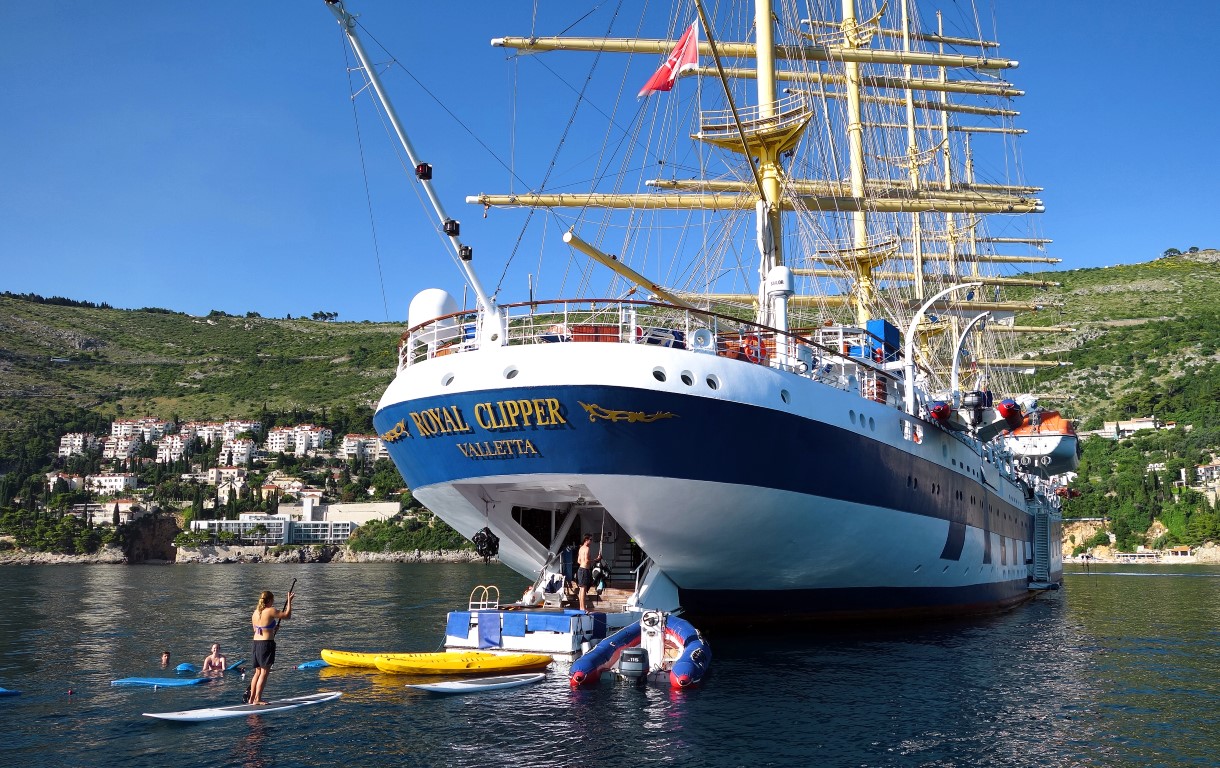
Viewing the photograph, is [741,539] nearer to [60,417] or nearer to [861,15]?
[861,15]

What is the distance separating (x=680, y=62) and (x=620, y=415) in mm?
10862

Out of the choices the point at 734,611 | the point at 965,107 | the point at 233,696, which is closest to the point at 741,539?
the point at 734,611

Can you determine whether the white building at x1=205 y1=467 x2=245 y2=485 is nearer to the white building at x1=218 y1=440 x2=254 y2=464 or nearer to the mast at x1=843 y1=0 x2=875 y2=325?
the white building at x1=218 y1=440 x2=254 y2=464

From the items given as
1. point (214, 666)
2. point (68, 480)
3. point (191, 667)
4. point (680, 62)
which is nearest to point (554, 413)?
point (214, 666)

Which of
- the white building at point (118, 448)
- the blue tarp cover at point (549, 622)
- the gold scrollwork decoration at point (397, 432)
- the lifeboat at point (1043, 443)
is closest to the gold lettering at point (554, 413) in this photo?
the blue tarp cover at point (549, 622)

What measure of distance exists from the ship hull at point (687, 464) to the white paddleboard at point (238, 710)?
5913 mm

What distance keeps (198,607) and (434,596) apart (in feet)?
36.3

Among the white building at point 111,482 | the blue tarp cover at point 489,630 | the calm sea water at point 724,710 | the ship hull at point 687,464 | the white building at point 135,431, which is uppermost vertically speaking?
the white building at point 135,431

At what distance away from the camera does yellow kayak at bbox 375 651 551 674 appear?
55.9ft

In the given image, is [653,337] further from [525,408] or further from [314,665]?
[314,665]

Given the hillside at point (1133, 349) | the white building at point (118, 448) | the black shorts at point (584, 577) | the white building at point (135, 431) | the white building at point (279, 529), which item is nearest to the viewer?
the black shorts at point (584, 577)

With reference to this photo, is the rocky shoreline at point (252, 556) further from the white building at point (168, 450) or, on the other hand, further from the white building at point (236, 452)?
the white building at point (168, 450)

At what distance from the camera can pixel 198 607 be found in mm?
40375

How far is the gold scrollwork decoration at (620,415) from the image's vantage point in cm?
1786
